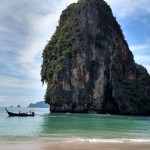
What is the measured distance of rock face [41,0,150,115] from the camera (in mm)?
65188

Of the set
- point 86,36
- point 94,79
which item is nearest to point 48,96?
point 94,79

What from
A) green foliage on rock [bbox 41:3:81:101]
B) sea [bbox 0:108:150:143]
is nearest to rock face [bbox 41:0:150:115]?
green foliage on rock [bbox 41:3:81:101]

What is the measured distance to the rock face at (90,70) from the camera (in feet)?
214

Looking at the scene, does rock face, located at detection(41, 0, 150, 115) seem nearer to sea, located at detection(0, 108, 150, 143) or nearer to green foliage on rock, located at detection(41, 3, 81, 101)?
green foliage on rock, located at detection(41, 3, 81, 101)

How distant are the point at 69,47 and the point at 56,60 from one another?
155 inches

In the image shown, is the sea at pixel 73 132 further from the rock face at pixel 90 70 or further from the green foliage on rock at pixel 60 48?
the green foliage on rock at pixel 60 48

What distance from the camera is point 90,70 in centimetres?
6694

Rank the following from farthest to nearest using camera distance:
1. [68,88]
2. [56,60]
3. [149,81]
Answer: [149,81] → [56,60] → [68,88]

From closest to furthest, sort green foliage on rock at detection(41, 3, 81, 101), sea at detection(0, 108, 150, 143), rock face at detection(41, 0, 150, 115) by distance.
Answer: sea at detection(0, 108, 150, 143) < rock face at detection(41, 0, 150, 115) < green foliage on rock at detection(41, 3, 81, 101)

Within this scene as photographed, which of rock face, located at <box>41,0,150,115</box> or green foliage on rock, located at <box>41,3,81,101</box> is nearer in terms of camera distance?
rock face, located at <box>41,0,150,115</box>

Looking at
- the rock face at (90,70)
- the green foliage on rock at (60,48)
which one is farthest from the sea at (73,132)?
the green foliage on rock at (60,48)

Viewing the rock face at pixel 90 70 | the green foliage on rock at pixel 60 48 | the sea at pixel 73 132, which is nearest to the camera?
the sea at pixel 73 132

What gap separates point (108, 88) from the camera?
68250 millimetres

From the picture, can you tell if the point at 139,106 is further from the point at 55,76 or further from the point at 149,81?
the point at 55,76
